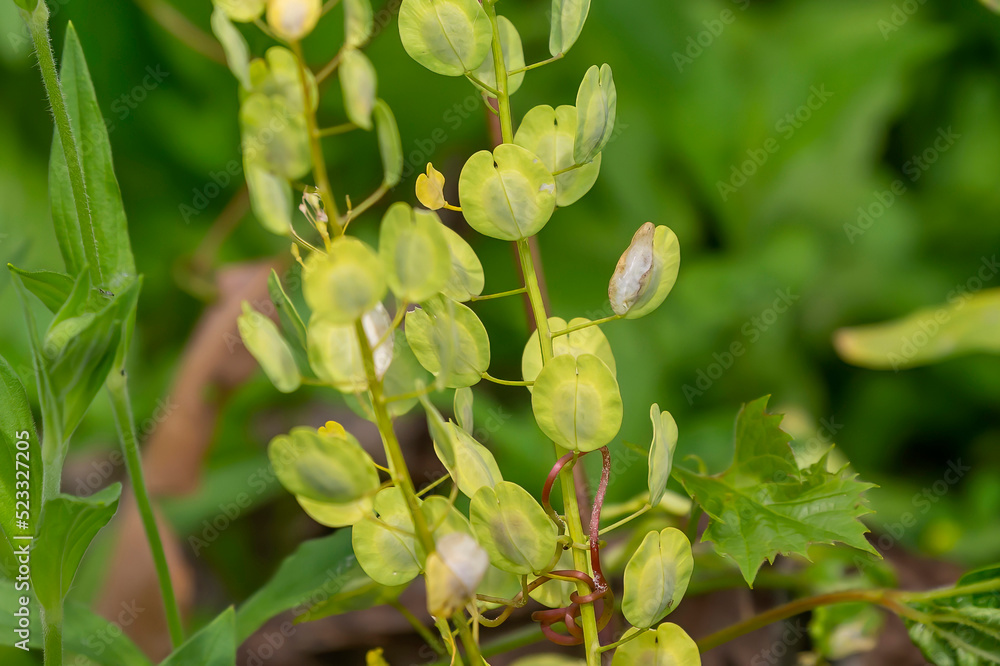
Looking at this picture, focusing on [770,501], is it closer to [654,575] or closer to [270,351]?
[654,575]

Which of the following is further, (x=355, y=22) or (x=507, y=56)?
(x=507, y=56)

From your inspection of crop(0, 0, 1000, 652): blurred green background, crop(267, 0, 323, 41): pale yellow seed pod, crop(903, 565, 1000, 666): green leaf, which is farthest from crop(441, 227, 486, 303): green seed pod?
crop(0, 0, 1000, 652): blurred green background

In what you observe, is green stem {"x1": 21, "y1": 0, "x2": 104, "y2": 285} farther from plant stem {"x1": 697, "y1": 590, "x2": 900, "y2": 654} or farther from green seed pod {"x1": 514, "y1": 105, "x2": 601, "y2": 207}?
plant stem {"x1": 697, "y1": 590, "x2": 900, "y2": 654}

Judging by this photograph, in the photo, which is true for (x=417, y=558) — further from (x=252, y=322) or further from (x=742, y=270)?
(x=742, y=270)

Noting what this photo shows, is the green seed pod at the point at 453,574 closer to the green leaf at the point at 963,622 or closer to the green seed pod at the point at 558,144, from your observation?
the green seed pod at the point at 558,144

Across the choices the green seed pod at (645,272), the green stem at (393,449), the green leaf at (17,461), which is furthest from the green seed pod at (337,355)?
the green leaf at (17,461)

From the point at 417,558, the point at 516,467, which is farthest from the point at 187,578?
the point at 417,558

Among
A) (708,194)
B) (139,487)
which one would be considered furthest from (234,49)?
(708,194)
